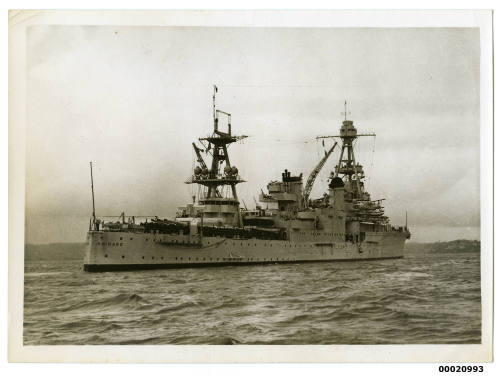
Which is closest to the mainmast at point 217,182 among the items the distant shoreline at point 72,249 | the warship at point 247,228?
the warship at point 247,228

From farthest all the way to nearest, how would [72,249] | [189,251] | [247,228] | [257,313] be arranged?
[247,228] < [189,251] < [72,249] < [257,313]

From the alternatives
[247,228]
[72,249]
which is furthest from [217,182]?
[72,249]

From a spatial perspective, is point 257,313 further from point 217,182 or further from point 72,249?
point 217,182

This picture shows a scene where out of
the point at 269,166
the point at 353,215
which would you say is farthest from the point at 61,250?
the point at 353,215

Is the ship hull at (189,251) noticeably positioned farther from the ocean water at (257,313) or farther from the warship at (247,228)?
the ocean water at (257,313)

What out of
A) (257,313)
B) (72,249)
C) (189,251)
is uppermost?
(72,249)

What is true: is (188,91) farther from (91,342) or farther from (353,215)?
(353,215)
